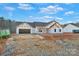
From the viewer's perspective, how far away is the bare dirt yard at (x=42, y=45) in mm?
1552

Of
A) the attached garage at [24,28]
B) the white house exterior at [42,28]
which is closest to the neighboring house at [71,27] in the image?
the white house exterior at [42,28]

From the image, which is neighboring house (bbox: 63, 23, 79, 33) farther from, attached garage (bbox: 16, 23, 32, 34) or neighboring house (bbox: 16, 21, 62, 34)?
attached garage (bbox: 16, 23, 32, 34)

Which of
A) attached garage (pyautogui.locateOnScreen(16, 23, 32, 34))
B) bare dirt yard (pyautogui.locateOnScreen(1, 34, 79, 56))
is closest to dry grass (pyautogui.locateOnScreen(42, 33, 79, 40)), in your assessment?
bare dirt yard (pyautogui.locateOnScreen(1, 34, 79, 56))

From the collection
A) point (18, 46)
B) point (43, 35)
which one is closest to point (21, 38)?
point (18, 46)

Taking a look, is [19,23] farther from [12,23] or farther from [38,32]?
[38,32]

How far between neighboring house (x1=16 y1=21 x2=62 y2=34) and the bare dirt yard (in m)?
0.04

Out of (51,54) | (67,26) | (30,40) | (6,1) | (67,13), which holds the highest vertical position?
(6,1)

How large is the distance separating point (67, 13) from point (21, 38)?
0.49 metres

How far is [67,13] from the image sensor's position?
1.58 m

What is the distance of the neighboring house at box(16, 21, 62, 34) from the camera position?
5.16 ft

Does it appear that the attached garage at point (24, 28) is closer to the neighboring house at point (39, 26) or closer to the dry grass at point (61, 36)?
the neighboring house at point (39, 26)

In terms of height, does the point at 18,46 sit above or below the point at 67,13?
below

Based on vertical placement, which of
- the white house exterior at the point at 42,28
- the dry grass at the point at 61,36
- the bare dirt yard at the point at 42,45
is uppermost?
the white house exterior at the point at 42,28

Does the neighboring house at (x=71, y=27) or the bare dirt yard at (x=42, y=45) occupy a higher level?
the neighboring house at (x=71, y=27)
